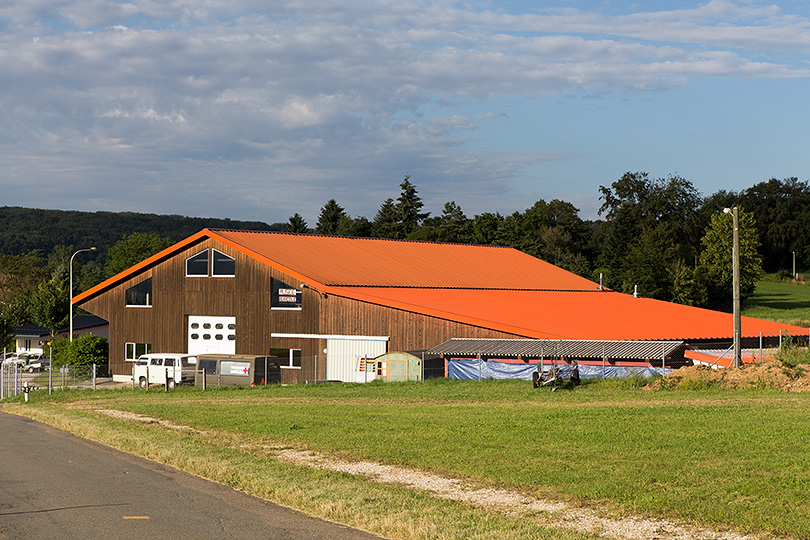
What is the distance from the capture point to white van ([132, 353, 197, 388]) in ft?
151

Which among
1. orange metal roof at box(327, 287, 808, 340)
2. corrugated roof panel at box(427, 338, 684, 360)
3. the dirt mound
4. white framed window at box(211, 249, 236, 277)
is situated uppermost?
white framed window at box(211, 249, 236, 277)

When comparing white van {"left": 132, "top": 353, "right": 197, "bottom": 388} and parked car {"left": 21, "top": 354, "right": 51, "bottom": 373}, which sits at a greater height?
white van {"left": 132, "top": 353, "right": 197, "bottom": 388}

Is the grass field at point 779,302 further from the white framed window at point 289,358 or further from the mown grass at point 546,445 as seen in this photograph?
the mown grass at point 546,445

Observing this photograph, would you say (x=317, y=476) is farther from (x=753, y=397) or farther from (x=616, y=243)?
(x=616, y=243)

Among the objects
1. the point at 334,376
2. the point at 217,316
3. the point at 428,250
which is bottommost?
the point at 334,376

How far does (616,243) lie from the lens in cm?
12044

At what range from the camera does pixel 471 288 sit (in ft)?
191

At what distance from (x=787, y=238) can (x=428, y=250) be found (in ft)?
314

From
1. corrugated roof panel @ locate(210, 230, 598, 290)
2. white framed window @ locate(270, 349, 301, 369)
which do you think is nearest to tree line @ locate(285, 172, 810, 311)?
corrugated roof panel @ locate(210, 230, 598, 290)

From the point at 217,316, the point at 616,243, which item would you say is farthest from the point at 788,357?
the point at 616,243

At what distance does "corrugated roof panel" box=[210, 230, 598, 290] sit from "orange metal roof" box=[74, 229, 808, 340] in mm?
95

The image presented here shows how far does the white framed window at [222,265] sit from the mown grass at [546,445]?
2133cm

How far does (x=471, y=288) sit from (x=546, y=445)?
40722mm

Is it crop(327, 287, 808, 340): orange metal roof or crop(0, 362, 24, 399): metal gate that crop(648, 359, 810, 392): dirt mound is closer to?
crop(327, 287, 808, 340): orange metal roof
